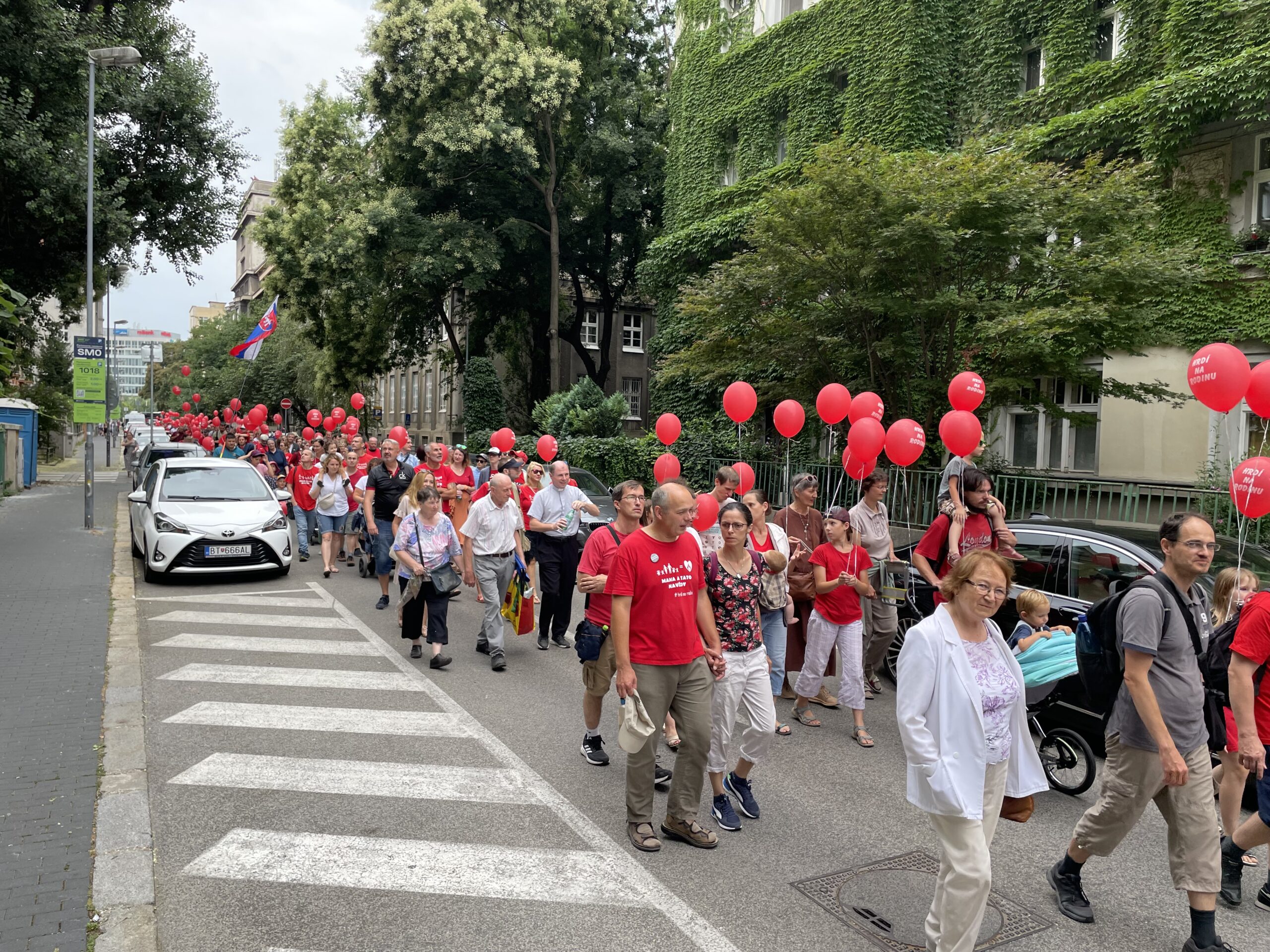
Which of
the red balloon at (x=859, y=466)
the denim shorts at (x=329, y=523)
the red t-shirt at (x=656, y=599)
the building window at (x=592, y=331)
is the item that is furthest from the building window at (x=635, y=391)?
the red t-shirt at (x=656, y=599)

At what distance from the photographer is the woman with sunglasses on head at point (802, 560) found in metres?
7.00

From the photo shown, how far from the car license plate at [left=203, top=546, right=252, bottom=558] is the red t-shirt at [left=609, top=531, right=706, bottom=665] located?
9029 millimetres

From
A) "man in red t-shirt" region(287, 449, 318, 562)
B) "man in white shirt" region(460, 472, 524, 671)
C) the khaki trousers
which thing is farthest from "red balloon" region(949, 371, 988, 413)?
"man in red t-shirt" region(287, 449, 318, 562)

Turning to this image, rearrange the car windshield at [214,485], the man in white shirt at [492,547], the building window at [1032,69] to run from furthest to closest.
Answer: the building window at [1032,69] < the car windshield at [214,485] < the man in white shirt at [492,547]

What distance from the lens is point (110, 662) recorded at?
790cm

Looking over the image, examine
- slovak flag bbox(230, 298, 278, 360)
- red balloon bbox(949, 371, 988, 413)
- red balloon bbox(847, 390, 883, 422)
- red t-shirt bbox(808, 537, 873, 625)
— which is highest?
slovak flag bbox(230, 298, 278, 360)

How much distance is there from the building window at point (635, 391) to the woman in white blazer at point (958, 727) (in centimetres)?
A: 4131

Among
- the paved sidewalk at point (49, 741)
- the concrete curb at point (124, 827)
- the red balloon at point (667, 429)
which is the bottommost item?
the concrete curb at point (124, 827)

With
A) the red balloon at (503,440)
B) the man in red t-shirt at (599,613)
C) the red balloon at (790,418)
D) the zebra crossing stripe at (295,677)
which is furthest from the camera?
A: the red balloon at (503,440)

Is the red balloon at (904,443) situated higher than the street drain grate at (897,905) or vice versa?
the red balloon at (904,443)

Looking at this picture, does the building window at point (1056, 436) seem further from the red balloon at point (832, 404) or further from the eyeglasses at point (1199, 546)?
the eyeglasses at point (1199, 546)

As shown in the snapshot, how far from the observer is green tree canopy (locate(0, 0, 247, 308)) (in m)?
17.3

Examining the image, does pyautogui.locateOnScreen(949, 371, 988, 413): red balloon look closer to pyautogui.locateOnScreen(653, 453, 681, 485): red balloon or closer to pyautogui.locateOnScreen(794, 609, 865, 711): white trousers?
pyautogui.locateOnScreen(653, 453, 681, 485): red balloon

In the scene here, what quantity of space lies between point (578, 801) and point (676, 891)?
116cm
